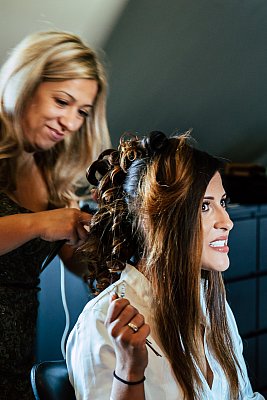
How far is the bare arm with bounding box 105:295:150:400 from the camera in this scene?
3.95ft

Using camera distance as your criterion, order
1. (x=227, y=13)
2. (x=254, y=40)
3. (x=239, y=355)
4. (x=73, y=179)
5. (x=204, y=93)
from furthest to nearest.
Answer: (x=204, y=93) → (x=254, y=40) → (x=227, y=13) → (x=73, y=179) → (x=239, y=355)

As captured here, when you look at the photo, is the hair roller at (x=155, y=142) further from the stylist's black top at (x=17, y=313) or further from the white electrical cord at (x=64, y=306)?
the white electrical cord at (x=64, y=306)

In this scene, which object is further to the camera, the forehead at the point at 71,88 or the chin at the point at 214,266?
the forehead at the point at 71,88

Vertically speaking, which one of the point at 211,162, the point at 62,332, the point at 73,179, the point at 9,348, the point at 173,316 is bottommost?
the point at 62,332

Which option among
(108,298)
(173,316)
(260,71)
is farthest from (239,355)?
(260,71)

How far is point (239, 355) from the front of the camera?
1.74m

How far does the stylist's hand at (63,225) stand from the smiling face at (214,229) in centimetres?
29

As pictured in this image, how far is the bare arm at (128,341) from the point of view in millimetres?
1204

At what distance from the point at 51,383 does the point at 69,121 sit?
77 centimetres

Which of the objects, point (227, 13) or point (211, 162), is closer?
point (211, 162)

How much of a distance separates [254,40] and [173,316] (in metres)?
1.61

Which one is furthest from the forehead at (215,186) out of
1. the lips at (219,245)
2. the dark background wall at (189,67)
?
the dark background wall at (189,67)

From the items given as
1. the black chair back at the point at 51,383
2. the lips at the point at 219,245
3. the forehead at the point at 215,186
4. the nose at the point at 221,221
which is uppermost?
the forehead at the point at 215,186

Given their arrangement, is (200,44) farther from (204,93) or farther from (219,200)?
(219,200)
